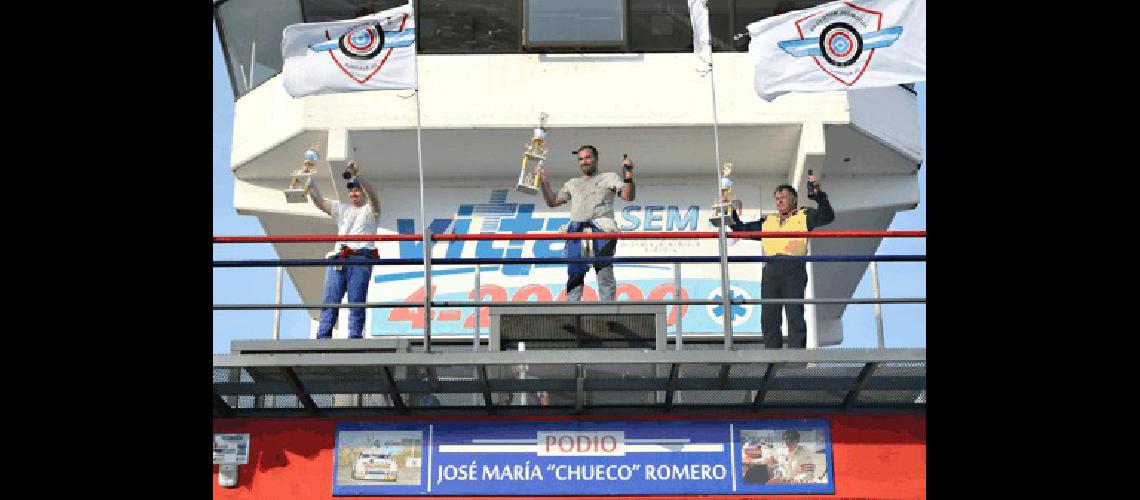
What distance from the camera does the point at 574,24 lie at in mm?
16594

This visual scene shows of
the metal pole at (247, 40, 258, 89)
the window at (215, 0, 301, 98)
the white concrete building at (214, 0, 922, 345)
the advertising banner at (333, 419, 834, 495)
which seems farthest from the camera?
the metal pole at (247, 40, 258, 89)

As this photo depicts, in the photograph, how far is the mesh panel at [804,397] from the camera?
11891mm

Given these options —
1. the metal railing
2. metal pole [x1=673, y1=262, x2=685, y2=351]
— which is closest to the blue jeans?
the metal railing

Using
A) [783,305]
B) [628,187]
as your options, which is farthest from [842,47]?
[783,305]

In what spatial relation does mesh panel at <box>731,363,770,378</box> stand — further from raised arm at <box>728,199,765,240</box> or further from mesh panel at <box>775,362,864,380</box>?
raised arm at <box>728,199,765,240</box>

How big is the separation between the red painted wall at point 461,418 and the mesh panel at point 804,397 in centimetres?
29

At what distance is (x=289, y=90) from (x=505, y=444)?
14.3ft

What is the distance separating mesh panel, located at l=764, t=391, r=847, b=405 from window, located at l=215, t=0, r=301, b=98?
8.56 m

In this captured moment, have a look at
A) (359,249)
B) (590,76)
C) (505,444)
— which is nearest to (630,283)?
(590,76)

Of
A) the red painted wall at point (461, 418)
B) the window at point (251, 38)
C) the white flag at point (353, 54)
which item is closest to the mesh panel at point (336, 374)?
the red painted wall at point (461, 418)

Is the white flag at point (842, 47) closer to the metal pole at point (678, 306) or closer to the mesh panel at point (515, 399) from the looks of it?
the metal pole at point (678, 306)

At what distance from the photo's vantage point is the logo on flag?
1295 cm
